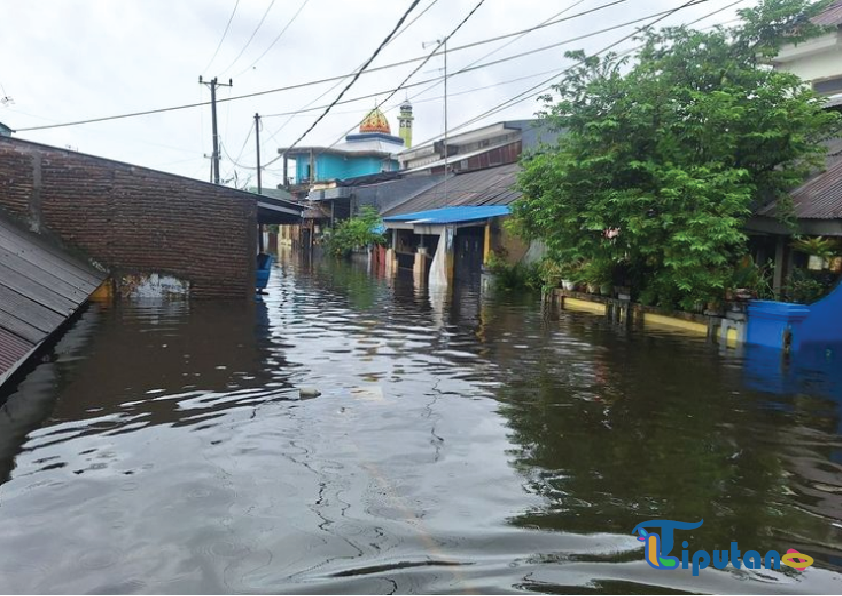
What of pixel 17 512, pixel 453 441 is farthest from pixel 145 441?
pixel 453 441

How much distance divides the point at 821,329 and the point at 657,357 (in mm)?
4247

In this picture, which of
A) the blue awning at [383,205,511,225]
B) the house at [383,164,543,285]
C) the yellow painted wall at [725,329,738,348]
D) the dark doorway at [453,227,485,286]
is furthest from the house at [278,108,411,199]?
the yellow painted wall at [725,329,738,348]

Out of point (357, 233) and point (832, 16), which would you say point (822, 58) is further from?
point (357, 233)

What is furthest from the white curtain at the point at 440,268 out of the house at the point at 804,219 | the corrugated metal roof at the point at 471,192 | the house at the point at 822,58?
the house at the point at 822,58

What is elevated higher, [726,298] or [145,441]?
[726,298]

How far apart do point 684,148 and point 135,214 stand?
14317 millimetres

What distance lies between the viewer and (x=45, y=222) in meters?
19.1

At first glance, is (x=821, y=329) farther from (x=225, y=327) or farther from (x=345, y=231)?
(x=345, y=231)

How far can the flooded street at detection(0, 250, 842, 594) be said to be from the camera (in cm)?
473

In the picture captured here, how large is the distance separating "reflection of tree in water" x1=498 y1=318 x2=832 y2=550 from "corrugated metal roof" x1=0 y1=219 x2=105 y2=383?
18.0 ft

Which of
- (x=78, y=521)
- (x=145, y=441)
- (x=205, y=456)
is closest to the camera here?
(x=78, y=521)

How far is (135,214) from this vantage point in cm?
1988

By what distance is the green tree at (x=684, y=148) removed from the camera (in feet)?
47.1

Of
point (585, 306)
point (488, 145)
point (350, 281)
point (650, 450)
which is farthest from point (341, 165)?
point (650, 450)
